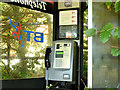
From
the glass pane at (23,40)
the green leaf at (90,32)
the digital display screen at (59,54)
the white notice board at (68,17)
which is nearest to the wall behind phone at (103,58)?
the green leaf at (90,32)

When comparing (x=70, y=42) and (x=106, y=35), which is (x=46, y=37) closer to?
(x=70, y=42)

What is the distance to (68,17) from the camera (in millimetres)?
5312

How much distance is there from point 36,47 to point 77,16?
1335mm

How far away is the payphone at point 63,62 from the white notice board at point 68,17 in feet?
3.21

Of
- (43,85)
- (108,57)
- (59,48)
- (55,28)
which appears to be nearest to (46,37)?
(55,28)

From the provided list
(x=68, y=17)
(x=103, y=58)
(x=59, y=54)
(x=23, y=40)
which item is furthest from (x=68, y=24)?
(x=103, y=58)

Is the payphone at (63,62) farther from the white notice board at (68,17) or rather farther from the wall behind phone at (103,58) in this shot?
the wall behind phone at (103,58)

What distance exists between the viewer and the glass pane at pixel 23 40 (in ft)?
15.2

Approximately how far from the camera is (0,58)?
15.0ft

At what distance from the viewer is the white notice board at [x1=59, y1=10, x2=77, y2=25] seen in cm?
524

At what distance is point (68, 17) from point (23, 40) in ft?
4.42

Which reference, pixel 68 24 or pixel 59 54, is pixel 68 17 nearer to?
pixel 68 24

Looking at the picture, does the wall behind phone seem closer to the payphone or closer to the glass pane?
the payphone

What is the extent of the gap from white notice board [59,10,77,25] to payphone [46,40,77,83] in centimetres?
98
